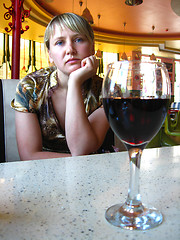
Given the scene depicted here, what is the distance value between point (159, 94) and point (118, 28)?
772 cm

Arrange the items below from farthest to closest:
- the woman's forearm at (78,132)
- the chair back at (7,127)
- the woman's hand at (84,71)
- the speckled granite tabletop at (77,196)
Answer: the chair back at (7,127)
the woman's hand at (84,71)
the woman's forearm at (78,132)
the speckled granite tabletop at (77,196)

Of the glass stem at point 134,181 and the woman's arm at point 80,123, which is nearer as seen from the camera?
the glass stem at point 134,181

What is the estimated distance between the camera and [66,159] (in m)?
0.62

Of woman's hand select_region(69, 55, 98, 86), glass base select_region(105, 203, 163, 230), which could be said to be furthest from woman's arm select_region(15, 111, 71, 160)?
glass base select_region(105, 203, 163, 230)

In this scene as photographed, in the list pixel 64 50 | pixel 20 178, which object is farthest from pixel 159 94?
pixel 64 50

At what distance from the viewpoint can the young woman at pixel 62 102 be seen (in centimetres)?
98

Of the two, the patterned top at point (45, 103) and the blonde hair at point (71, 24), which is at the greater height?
the blonde hair at point (71, 24)

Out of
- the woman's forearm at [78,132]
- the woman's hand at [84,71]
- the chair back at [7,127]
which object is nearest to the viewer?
the woman's forearm at [78,132]

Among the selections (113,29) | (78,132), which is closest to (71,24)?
(78,132)

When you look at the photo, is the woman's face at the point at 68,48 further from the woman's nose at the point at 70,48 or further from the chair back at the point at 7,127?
the chair back at the point at 7,127

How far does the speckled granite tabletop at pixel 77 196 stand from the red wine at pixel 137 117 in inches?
4.1

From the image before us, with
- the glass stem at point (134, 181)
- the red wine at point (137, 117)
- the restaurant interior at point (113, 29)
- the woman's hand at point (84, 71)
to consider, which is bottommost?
the glass stem at point (134, 181)

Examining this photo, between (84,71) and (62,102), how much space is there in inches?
8.4

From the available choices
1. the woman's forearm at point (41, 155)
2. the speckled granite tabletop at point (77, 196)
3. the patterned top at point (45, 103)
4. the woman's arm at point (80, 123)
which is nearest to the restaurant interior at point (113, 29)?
the patterned top at point (45, 103)
